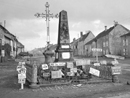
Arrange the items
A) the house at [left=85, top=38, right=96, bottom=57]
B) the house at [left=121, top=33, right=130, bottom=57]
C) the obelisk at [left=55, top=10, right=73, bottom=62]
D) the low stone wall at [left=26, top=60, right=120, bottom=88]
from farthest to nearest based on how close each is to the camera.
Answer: the house at [left=85, top=38, right=96, bottom=57] → the house at [left=121, top=33, right=130, bottom=57] → the obelisk at [left=55, top=10, right=73, bottom=62] → the low stone wall at [left=26, top=60, right=120, bottom=88]

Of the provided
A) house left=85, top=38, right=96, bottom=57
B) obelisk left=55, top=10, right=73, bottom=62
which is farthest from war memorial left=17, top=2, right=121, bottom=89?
house left=85, top=38, right=96, bottom=57

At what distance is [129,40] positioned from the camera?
122ft

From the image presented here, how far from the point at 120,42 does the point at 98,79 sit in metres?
39.1

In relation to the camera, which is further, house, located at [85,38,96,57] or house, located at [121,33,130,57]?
house, located at [85,38,96,57]

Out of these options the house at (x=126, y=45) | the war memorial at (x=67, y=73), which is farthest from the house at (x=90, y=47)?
the war memorial at (x=67, y=73)

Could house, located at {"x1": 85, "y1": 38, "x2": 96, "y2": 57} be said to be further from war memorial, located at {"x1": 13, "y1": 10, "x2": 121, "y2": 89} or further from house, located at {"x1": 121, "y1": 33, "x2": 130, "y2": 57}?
war memorial, located at {"x1": 13, "y1": 10, "x2": 121, "y2": 89}

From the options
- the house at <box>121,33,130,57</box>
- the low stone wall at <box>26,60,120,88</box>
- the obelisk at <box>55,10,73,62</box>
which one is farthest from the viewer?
the house at <box>121,33,130,57</box>

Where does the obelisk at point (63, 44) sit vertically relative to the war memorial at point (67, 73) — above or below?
above

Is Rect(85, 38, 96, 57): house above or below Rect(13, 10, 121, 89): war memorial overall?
above

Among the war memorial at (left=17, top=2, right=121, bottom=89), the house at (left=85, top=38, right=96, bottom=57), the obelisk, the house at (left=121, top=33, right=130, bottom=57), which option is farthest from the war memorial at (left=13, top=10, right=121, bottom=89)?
the house at (left=85, top=38, right=96, bottom=57)

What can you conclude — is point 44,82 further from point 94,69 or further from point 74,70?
point 94,69

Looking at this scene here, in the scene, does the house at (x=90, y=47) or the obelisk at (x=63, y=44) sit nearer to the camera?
the obelisk at (x=63, y=44)

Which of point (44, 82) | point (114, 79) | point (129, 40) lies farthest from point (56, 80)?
point (129, 40)

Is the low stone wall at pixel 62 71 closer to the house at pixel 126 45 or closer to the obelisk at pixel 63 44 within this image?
the obelisk at pixel 63 44
